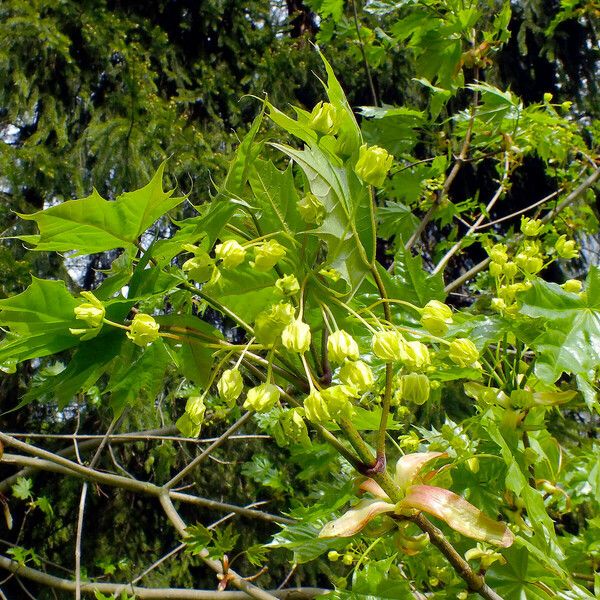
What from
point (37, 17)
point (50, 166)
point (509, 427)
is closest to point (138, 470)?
point (50, 166)

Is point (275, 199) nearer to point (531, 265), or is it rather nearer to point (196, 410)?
point (196, 410)

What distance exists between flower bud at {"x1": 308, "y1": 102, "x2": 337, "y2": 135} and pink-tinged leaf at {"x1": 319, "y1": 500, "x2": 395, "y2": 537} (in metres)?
0.36

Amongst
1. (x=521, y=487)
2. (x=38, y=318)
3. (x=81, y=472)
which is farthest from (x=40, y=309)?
(x=81, y=472)

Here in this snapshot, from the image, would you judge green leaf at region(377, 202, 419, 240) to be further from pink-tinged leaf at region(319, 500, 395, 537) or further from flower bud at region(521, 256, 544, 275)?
pink-tinged leaf at region(319, 500, 395, 537)

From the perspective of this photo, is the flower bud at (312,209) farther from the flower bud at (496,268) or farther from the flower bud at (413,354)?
the flower bud at (496,268)

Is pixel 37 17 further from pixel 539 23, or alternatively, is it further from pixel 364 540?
pixel 539 23

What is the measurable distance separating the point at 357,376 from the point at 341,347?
0.03m

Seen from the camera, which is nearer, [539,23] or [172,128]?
[172,128]

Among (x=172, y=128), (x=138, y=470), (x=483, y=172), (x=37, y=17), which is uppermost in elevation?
(x=37, y=17)

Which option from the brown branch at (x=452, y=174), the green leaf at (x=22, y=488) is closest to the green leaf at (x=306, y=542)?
the brown branch at (x=452, y=174)

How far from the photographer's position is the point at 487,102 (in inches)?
72.4

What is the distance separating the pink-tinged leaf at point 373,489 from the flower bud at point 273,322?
0.17 m

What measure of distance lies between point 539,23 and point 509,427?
13.3 feet

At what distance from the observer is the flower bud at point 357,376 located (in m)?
0.58
